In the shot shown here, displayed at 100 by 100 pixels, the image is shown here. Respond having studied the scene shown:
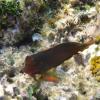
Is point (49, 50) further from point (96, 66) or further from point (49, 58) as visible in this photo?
point (96, 66)

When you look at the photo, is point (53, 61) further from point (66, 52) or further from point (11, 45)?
point (11, 45)

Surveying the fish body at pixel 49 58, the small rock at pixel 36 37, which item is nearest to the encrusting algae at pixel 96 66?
the fish body at pixel 49 58

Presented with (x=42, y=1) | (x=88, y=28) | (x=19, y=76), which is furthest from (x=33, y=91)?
(x=42, y=1)

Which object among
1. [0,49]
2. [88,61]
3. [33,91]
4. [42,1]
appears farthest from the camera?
[42,1]

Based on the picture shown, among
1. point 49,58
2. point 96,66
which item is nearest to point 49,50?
point 49,58

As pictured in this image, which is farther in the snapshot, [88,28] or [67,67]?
[88,28]

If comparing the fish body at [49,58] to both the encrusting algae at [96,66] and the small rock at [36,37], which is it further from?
the small rock at [36,37]

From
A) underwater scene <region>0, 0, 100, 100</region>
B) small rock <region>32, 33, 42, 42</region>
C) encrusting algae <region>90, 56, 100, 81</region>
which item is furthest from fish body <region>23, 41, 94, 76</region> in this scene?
small rock <region>32, 33, 42, 42</region>

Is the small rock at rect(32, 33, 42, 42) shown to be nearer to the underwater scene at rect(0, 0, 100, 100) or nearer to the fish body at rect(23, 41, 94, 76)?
the underwater scene at rect(0, 0, 100, 100)
